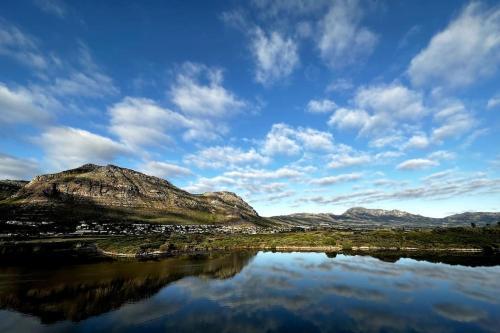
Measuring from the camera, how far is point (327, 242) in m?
138

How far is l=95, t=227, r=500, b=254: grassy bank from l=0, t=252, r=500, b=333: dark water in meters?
38.8

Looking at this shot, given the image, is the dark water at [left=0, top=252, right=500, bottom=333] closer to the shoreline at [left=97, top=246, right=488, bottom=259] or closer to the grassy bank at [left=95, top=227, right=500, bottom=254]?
the shoreline at [left=97, top=246, right=488, bottom=259]

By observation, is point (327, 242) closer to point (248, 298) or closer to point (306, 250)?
point (306, 250)

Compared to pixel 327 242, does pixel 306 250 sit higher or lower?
lower

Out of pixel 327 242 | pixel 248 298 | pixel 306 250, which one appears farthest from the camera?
pixel 327 242

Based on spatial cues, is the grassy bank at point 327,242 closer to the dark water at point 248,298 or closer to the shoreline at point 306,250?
the shoreline at point 306,250

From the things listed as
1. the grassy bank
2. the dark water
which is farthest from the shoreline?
the dark water

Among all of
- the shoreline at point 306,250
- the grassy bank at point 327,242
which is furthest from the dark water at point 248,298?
the grassy bank at point 327,242

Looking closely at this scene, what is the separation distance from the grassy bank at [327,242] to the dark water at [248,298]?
38.8 m

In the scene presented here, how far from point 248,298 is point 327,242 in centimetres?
9026

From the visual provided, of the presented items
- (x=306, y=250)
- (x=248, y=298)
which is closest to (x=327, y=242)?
(x=306, y=250)

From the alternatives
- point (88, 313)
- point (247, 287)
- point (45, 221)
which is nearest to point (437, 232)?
point (247, 287)

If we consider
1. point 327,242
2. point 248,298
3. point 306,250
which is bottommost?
point 248,298

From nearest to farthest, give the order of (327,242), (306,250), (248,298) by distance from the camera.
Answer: (248,298)
(306,250)
(327,242)
